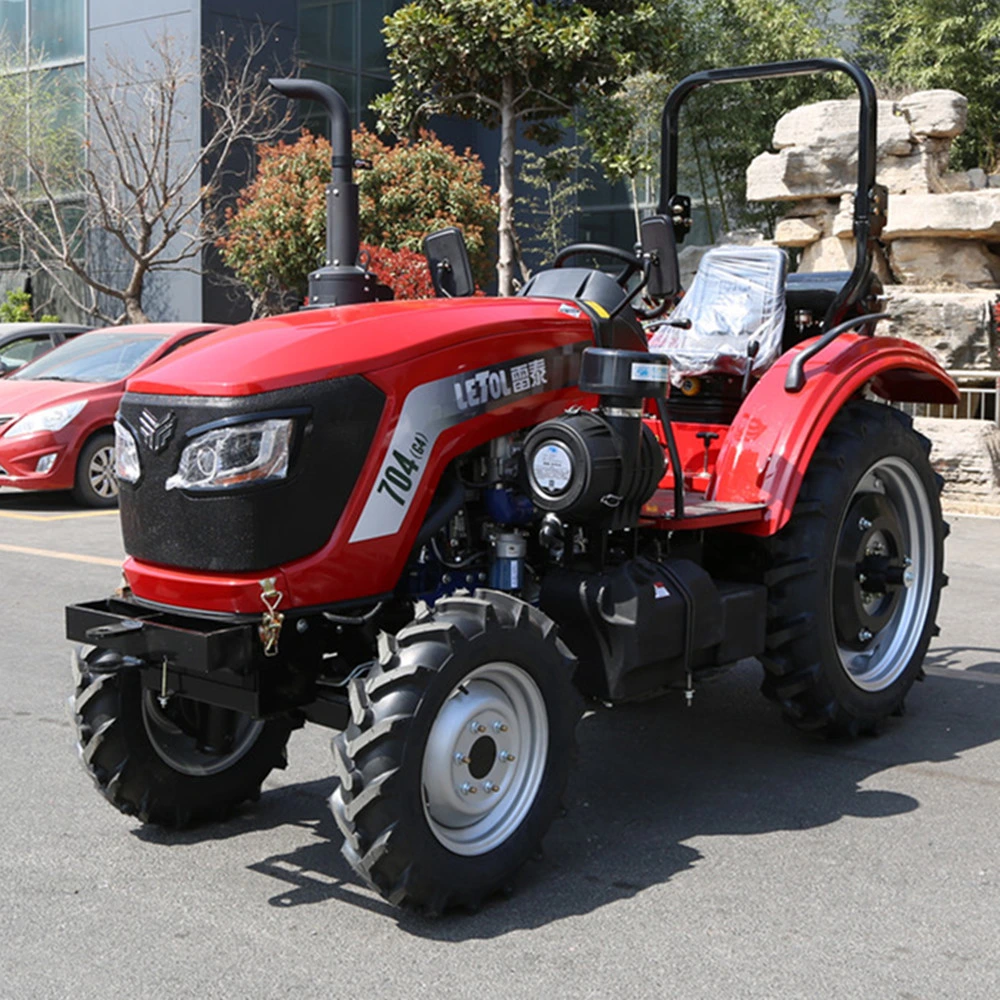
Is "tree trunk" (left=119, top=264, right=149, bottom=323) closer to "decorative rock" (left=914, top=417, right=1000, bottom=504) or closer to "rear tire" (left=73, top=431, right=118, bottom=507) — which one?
"rear tire" (left=73, top=431, right=118, bottom=507)

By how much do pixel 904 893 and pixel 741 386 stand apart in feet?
8.28

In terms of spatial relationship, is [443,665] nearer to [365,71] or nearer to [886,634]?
[886,634]

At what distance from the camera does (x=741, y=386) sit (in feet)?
19.6

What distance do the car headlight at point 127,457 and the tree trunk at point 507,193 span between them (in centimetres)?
1254

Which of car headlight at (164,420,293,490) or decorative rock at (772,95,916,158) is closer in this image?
car headlight at (164,420,293,490)

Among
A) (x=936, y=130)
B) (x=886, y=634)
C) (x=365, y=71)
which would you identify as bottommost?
(x=886, y=634)

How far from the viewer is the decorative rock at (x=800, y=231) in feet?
57.0

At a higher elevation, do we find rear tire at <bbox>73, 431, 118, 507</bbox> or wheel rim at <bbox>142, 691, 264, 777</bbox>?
rear tire at <bbox>73, 431, 118, 507</bbox>

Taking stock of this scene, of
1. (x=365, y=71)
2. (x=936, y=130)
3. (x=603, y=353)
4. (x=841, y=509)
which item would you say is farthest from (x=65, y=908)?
(x=365, y=71)

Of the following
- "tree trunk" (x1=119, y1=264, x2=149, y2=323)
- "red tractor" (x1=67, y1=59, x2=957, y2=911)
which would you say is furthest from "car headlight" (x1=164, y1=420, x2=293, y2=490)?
"tree trunk" (x1=119, y1=264, x2=149, y2=323)

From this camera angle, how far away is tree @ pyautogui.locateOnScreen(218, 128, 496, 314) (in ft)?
61.0

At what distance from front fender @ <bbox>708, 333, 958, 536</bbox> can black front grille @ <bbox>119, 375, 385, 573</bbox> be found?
64.3 inches

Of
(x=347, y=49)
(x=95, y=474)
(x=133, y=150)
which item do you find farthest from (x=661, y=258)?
(x=347, y=49)

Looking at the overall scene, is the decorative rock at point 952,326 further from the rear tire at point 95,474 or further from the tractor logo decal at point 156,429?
the tractor logo decal at point 156,429
